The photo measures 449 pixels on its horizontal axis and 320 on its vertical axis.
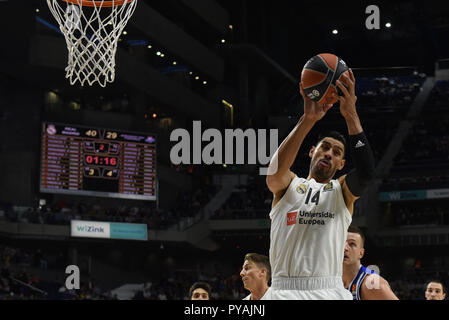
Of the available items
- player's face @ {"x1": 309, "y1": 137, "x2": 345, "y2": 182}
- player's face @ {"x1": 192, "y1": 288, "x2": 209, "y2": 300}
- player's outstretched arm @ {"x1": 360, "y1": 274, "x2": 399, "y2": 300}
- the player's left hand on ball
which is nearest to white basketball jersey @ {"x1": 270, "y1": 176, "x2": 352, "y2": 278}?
player's face @ {"x1": 309, "y1": 137, "x2": 345, "y2": 182}

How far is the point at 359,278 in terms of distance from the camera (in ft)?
15.8

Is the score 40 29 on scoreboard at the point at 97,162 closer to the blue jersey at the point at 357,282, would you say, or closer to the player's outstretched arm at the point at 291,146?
the blue jersey at the point at 357,282

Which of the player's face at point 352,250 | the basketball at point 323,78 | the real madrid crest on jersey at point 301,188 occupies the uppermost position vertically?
the basketball at point 323,78

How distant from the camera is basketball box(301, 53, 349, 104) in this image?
152 inches

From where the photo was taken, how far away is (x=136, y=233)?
25828 millimetres

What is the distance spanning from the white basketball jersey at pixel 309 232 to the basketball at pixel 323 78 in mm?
470

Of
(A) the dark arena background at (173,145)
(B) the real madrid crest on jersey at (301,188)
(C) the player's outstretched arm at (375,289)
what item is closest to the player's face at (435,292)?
(C) the player's outstretched arm at (375,289)

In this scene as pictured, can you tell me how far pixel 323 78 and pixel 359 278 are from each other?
1519 mm

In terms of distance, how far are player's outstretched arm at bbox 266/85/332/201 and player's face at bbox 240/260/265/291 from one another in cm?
182

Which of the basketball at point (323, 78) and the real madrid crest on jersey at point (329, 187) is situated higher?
the basketball at point (323, 78)

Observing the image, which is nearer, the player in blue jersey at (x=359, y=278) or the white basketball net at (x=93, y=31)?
the player in blue jersey at (x=359, y=278)

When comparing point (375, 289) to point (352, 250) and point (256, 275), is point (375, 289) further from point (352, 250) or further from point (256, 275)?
point (256, 275)

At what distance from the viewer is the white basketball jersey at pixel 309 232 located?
3.75 meters

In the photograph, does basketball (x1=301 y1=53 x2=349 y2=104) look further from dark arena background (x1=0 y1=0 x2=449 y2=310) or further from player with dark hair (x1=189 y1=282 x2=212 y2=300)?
dark arena background (x1=0 y1=0 x2=449 y2=310)
